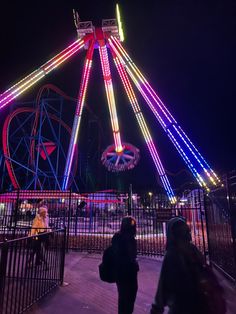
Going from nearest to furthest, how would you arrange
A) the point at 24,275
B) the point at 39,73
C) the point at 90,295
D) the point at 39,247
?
the point at 24,275 < the point at 90,295 < the point at 39,247 < the point at 39,73

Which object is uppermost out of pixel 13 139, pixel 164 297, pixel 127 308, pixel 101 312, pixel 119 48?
pixel 119 48

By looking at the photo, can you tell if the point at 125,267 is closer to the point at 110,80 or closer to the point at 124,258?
the point at 124,258

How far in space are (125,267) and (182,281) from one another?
120 cm

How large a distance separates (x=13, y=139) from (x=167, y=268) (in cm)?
2926

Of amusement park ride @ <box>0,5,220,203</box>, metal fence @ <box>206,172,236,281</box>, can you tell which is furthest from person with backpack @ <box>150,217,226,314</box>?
amusement park ride @ <box>0,5,220,203</box>

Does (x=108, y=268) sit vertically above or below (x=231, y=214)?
below

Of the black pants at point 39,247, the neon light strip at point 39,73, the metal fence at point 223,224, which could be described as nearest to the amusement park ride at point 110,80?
the neon light strip at point 39,73

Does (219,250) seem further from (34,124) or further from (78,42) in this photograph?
(34,124)

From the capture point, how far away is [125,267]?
11.5 ft

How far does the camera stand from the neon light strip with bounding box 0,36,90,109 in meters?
14.5

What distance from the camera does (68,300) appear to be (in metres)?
4.82

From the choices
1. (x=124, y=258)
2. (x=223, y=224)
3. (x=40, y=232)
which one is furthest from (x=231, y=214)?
(x=40, y=232)

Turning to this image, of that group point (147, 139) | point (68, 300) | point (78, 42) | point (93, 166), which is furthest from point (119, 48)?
point (93, 166)

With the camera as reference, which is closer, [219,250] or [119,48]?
[219,250]
